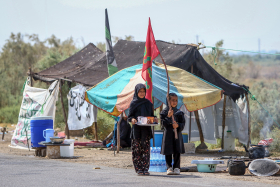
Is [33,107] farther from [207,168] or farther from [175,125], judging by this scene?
[175,125]

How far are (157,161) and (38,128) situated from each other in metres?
4.95

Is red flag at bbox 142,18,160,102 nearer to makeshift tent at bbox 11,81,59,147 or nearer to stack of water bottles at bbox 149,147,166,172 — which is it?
stack of water bottles at bbox 149,147,166,172

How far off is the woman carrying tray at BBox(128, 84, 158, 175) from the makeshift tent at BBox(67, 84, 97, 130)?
23.1ft

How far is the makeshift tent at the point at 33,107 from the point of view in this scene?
549 inches

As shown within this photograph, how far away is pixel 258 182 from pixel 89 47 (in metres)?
11.6

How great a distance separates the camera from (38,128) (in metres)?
11.7

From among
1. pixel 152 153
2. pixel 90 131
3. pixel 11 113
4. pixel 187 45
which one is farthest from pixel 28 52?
pixel 152 153

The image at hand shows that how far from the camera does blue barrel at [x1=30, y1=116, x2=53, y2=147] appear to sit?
11571 mm

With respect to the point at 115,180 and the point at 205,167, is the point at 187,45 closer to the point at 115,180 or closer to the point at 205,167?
the point at 205,167

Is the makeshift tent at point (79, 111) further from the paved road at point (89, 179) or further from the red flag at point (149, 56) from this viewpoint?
the paved road at point (89, 179)

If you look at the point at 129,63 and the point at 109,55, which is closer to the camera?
the point at 109,55

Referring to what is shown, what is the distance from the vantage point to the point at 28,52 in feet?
143

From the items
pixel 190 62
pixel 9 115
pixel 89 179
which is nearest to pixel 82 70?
pixel 190 62

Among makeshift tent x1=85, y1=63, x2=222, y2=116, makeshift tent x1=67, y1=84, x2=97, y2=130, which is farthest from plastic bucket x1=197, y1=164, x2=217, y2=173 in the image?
makeshift tent x1=67, y1=84, x2=97, y2=130
